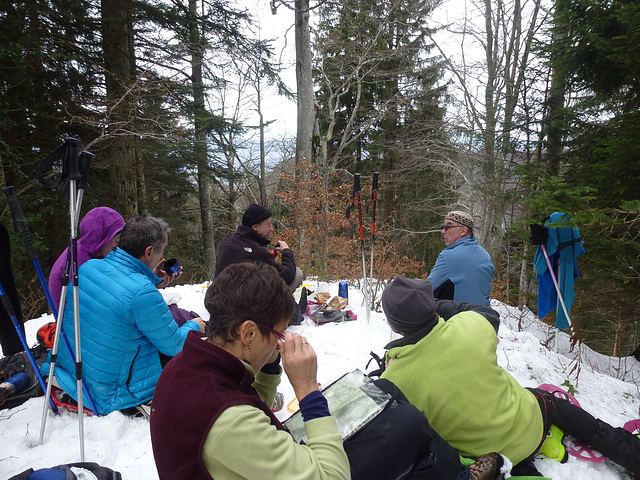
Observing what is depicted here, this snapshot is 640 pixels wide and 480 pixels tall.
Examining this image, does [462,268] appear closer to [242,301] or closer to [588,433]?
[588,433]

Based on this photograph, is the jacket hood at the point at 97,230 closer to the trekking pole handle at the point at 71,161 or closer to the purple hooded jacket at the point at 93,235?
the purple hooded jacket at the point at 93,235

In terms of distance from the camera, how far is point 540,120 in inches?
332

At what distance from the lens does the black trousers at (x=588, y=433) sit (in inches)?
76.3

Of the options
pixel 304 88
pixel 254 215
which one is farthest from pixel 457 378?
pixel 304 88

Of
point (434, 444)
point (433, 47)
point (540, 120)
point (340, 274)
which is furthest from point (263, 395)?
point (433, 47)

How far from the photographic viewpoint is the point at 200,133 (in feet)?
32.9

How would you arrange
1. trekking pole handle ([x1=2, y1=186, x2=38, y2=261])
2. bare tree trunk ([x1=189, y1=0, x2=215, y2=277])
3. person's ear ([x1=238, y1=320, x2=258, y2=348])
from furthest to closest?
bare tree trunk ([x1=189, y1=0, x2=215, y2=277]) → trekking pole handle ([x1=2, y1=186, x2=38, y2=261]) → person's ear ([x1=238, y1=320, x2=258, y2=348])

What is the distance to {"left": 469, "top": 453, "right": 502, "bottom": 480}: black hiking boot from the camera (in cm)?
159

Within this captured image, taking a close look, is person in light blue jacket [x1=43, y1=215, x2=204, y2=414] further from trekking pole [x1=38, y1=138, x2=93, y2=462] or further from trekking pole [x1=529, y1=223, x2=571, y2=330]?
trekking pole [x1=529, y1=223, x2=571, y2=330]

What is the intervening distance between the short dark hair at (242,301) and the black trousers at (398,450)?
2.03ft

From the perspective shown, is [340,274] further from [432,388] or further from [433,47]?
[433,47]

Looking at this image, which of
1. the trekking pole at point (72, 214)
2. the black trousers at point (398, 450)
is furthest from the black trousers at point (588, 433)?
the trekking pole at point (72, 214)

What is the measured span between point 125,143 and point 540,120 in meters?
9.67

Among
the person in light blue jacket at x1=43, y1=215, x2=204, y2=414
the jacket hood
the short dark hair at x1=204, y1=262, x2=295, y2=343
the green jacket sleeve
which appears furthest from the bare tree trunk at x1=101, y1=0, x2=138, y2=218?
the green jacket sleeve
